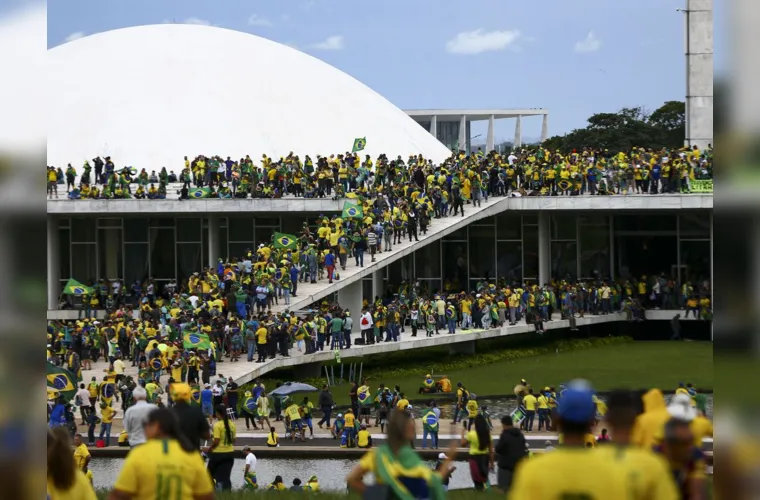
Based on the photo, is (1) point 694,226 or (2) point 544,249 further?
(2) point 544,249

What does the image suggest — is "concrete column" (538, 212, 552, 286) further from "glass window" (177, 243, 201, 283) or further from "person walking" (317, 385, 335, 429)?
"person walking" (317, 385, 335, 429)

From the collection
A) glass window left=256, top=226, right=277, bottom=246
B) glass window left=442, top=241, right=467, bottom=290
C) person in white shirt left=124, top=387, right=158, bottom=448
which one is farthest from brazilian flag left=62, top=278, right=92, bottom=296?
person in white shirt left=124, top=387, right=158, bottom=448

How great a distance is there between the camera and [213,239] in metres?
39.1

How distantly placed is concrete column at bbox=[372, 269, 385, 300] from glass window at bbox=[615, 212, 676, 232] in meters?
7.57

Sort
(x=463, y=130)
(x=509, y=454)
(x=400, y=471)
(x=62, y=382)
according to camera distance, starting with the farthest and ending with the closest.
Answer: (x=463, y=130), (x=62, y=382), (x=509, y=454), (x=400, y=471)

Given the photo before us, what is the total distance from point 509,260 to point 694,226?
582cm

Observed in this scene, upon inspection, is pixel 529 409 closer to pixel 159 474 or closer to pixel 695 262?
pixel 159 474

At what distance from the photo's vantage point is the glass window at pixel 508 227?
39.5 m

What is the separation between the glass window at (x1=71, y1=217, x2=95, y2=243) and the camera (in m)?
40.2

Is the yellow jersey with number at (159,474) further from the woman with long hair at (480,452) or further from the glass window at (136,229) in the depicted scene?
the glass window at (136,229)

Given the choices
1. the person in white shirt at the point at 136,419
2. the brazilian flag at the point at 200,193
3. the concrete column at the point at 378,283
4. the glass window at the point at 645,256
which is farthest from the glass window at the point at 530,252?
the person in white shirt at the point at 136,419

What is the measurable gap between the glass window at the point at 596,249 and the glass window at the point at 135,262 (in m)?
14.0

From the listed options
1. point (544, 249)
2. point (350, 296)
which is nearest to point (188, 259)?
point (350, 296)
